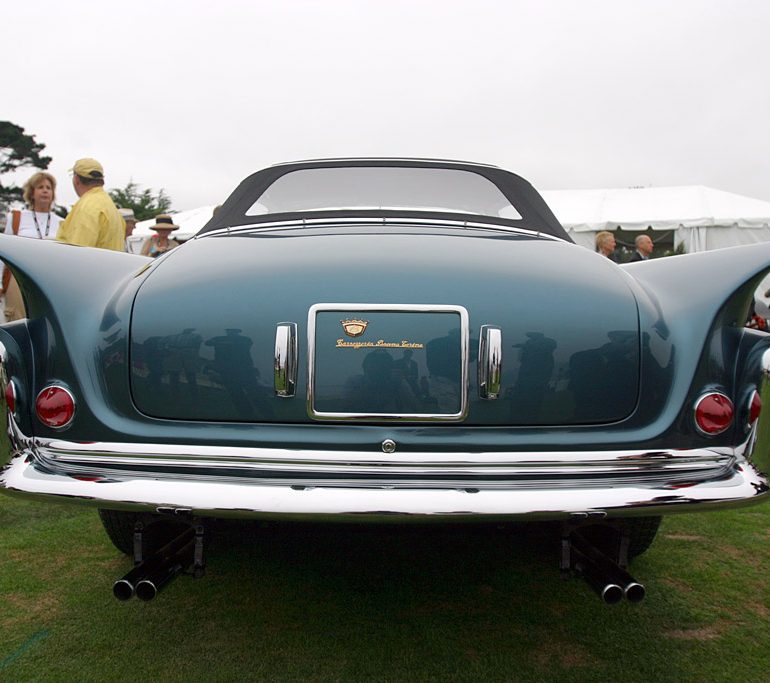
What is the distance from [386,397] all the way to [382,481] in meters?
0.21

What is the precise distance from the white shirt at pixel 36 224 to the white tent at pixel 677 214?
11.1m

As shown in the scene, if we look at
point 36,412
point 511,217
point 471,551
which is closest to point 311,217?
point 511,217

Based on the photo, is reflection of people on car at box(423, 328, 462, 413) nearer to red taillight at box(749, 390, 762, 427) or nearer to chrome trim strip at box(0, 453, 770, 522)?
chrome trim strip at box(0, 453, 770, 522)

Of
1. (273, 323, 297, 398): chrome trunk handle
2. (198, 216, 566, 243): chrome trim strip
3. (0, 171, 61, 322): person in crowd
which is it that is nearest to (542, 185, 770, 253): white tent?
(0, 171, 61, 322): person in crowd

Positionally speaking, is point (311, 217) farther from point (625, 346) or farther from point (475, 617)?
point (475, 617)

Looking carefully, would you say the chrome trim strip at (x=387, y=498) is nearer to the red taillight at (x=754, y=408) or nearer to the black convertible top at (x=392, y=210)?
the red taillight at (x=754, y=408)

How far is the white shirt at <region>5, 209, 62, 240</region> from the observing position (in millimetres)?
4840

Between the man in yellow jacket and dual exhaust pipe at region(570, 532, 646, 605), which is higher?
the man in yellow jacket

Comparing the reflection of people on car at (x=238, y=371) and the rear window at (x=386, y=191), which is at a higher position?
the rear window at (x=386, y=191)

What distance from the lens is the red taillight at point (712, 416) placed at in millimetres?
1812

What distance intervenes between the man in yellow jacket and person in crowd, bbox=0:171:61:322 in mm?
506

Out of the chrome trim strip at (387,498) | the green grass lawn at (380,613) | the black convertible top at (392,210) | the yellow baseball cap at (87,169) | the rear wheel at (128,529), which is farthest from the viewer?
the yellow baseball cap at (87,169)

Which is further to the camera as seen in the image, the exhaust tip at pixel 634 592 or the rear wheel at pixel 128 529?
the rear wheel at pixel 128 529

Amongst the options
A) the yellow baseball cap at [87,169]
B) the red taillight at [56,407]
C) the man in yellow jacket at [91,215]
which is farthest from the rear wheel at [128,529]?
the yellow baseball cap at [87,169]
